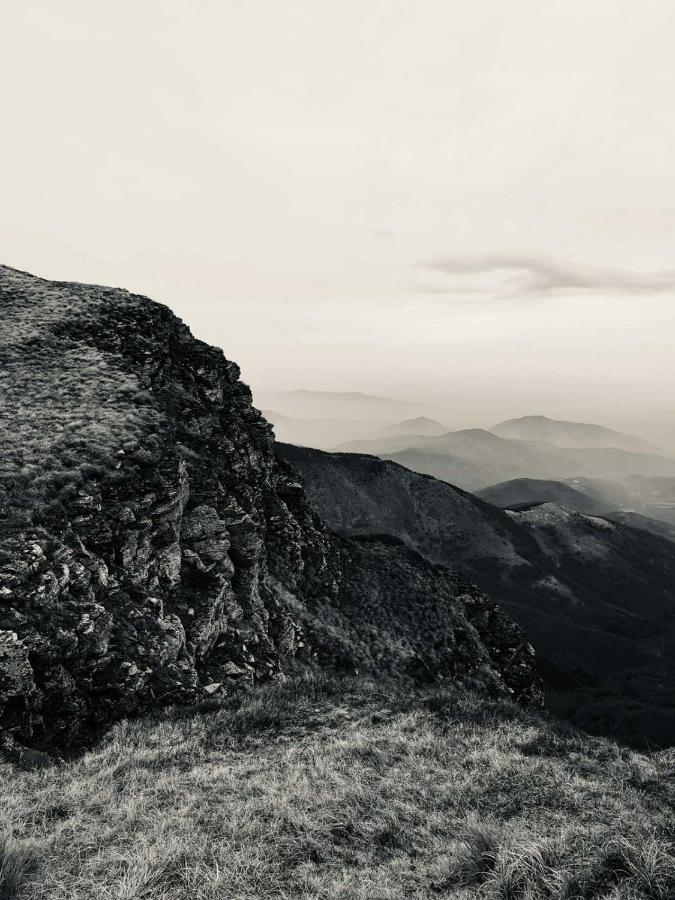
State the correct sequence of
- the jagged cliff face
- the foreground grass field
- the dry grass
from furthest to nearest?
the dry grass, the jagged cliff face, the foreground grass field

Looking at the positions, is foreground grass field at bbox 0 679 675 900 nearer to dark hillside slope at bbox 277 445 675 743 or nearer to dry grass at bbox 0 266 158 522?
dry grass at bbox 0 266 158 522

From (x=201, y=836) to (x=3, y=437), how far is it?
15.7m

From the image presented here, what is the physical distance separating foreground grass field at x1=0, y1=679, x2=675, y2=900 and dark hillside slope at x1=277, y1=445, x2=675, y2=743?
52.5m

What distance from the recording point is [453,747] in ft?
37.4

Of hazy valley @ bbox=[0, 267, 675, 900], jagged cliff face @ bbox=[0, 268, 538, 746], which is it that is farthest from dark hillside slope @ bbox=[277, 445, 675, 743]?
hazy valley @ bbox=[0, 267, 675, 900]

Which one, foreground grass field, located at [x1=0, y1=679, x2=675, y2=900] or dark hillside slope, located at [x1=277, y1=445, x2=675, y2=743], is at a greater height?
foreground grass field, located at [x1=0, y1=679, x2=675, y2=900]

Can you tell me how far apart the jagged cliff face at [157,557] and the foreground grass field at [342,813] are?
2221 millimetres

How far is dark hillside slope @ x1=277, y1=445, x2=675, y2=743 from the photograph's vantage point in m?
70.0

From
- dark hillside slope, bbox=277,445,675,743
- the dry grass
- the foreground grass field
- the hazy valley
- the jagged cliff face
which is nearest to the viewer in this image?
the foreground grass field

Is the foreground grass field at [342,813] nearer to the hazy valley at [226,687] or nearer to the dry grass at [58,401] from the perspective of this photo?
the hazy valley at [226,687]

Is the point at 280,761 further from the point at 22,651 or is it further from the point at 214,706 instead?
the point at 22,651

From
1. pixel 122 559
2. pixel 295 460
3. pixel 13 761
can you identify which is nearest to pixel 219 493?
pixel 122 559

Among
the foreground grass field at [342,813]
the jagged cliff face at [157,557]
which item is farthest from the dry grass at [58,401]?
the foreground grass field at [342,813]

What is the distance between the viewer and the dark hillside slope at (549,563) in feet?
230
